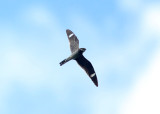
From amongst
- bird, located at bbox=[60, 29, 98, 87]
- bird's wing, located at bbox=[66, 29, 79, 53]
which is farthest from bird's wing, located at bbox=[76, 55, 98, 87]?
bird's wing, located at bbox=[66, 29, 79, 53]

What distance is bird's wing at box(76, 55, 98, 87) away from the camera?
291ft

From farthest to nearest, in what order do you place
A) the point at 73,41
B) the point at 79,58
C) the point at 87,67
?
1. the point at 73,41
2. the point at 87,67
3. the point at 79,58

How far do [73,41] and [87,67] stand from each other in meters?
6.14

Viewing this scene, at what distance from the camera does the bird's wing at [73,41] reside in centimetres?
8900

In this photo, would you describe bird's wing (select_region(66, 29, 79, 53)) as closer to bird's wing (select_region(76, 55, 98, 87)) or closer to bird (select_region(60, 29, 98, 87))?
bird (select_region(60, 29, 98, 87))

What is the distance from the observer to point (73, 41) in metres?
90.6

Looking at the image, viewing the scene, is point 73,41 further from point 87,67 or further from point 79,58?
point 87,67

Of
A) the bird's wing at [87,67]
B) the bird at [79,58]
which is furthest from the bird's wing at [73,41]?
the bird's wing at [87,67]

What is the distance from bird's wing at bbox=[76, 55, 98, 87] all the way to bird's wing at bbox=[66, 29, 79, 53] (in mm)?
2245

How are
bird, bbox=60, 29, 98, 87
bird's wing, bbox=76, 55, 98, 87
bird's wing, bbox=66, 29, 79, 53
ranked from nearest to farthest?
bird, bbox=60, 29, 98, 87 → bird's wing, bbox=76, 55, 98, 87 → bird's wing, bbox=66, 29, 79, 53

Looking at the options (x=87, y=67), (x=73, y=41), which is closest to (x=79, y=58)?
(x=87, y=67)

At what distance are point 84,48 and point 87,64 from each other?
3.97 meters

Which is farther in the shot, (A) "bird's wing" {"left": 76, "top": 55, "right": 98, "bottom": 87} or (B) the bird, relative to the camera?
(A) "bird's wing" {"left": 76, "top": 55, "right": 98, "bottom": 87}

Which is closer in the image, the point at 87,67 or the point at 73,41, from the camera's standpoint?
the point at 87,67
